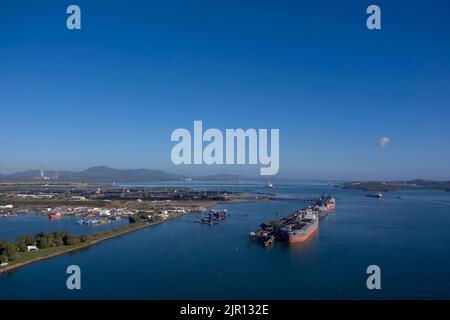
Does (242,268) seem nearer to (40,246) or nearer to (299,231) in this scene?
(299,231)

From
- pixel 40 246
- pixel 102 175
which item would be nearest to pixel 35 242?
pixel 40 246

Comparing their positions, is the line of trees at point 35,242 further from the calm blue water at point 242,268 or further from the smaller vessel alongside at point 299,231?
the smaller vessel alongside at point 299,231

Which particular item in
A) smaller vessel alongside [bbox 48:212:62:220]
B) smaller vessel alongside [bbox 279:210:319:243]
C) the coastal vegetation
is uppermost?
the coastal vegetation

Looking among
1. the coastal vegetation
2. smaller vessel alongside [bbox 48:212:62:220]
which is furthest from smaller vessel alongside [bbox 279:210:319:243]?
smaller vessel alongside [bbox 48:212:62:220]

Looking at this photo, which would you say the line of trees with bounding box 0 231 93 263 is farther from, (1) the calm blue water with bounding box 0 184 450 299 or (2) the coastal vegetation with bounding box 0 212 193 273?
(1) the calm blue water with bounding box 0 184 450 299

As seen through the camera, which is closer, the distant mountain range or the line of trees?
the line of trees
